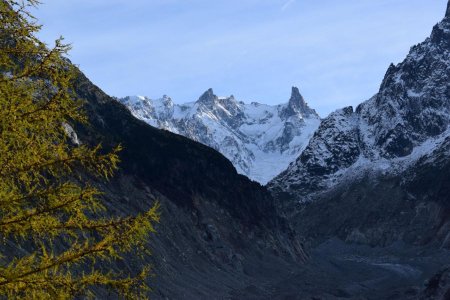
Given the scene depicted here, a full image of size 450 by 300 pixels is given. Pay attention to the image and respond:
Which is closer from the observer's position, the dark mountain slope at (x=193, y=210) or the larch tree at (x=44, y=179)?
the larch tree at (x=44, y=179)

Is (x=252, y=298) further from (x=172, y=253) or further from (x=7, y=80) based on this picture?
(x=7, y=80)

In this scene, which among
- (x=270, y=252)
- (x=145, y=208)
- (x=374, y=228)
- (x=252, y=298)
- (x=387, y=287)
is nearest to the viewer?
(x=252, y=298)

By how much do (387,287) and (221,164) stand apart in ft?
141

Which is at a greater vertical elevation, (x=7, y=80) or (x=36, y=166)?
(x=7, y=80)

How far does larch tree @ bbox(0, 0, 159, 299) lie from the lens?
10.2 meters

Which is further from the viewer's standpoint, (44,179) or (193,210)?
(193,210)

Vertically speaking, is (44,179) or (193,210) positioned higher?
(193,210)

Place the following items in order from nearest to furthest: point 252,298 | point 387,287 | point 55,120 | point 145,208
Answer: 1. point 55,120
2. point 252,298
3. point 145,208
4. point 387,287

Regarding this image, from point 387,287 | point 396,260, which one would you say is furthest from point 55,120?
point 396,260

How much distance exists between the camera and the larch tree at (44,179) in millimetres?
10180

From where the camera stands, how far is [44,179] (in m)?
10.7

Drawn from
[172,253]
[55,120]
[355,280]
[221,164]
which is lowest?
[355,280]

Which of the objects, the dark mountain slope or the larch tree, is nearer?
the larch tree

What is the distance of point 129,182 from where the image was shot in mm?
109625
